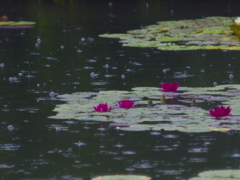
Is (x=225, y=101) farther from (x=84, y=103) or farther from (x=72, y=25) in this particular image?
(x=72, y=25)

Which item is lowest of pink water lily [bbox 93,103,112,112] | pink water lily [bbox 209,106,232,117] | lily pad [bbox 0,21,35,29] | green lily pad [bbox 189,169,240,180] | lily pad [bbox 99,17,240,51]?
green lily pad [bbox 189,169,240,180]

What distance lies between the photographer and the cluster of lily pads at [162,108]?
529cm

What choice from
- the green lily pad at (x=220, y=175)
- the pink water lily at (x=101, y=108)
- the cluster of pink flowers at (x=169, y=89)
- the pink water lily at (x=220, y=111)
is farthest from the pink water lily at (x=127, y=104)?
the green lily pad at (x=220, y=175)

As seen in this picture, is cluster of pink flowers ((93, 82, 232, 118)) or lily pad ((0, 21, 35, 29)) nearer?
cluster of pink flowers ((93, 82, 232, 118))

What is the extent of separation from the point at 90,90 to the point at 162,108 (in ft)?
4.06

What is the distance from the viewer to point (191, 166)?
4.21 m

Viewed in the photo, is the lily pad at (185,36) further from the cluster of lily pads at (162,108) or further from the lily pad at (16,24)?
the cluster of lily pads at (162,108)

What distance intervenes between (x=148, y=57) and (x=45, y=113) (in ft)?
12.6

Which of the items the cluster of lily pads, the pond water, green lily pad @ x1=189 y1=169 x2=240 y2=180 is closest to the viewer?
green lily pad @ x1=189 y1=169 x2=240 y2=180

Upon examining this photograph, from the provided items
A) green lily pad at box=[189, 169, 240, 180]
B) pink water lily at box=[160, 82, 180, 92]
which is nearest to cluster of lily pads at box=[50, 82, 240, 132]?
pink water lily at box=[160, 82, 180, 92]

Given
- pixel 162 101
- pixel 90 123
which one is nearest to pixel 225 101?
pixel 162 101

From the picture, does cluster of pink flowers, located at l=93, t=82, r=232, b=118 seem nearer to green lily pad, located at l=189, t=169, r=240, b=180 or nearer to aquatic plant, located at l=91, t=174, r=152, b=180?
green lily pad, located at l=189, t=169, r=240, b=180

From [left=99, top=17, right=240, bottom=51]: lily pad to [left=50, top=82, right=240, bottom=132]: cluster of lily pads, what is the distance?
11.4ft

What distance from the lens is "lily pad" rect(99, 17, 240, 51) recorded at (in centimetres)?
1051
